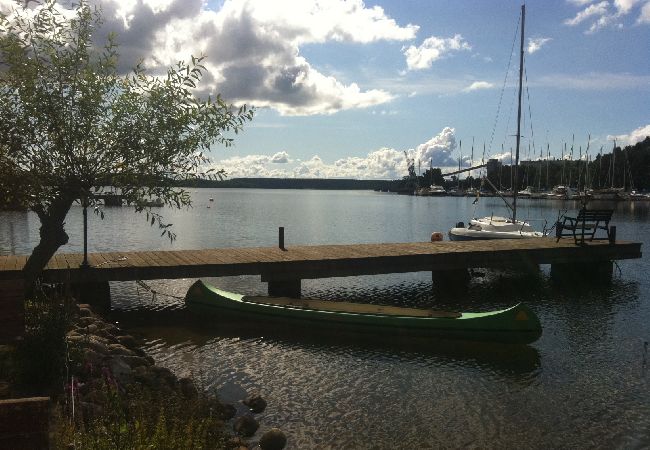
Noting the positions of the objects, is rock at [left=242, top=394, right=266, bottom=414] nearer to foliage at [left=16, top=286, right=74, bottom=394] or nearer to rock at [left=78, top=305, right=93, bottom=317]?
foliage at [left=16, top=286, right=74, bottom=394]

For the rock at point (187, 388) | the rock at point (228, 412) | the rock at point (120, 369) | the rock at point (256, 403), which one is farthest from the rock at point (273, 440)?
the rock at point (120, 369)

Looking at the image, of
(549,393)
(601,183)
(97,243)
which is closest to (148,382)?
(549,393)

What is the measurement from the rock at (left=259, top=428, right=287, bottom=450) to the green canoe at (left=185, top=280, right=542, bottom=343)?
23.9 feet

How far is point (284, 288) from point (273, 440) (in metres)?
11.7

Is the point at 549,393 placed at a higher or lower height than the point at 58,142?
lower

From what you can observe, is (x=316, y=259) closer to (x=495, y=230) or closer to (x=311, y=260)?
(x=311, y=260)

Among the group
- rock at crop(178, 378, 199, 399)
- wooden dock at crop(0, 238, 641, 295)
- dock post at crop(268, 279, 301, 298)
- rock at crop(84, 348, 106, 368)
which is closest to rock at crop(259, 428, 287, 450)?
rock at crop(178, 378, 199, 399)

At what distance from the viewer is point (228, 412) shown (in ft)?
40.5

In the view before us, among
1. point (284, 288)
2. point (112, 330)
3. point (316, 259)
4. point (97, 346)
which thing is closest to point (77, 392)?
point (97, 346)

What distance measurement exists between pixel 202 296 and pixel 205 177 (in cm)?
680

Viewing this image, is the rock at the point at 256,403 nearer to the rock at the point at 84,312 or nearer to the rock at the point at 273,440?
the rock at the point at 273,440

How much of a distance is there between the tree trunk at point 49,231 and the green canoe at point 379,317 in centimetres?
642

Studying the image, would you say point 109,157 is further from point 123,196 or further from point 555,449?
point 555,449

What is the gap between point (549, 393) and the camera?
1462cm
